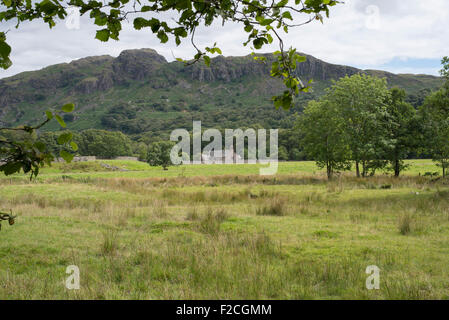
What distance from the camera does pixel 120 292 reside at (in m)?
4.71

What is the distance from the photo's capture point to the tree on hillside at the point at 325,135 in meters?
27.6

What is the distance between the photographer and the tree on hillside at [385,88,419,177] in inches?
1011

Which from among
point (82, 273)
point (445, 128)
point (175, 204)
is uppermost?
point (445, 128)

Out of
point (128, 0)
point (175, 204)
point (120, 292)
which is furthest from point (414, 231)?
point (175, 204)

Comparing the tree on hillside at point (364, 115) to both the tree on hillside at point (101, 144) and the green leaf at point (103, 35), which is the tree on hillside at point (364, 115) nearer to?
the green leaf at point (103, 35)

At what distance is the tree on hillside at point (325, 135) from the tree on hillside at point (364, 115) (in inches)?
24.7

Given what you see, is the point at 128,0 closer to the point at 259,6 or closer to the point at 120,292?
the point at 259,6

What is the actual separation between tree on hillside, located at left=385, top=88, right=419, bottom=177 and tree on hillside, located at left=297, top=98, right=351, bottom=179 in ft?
12.4

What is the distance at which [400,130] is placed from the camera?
26.5 m

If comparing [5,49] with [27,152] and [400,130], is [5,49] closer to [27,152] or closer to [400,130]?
[27,152]

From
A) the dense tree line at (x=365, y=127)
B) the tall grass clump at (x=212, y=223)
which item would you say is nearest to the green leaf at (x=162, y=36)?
the tall grass clump at (x=212, y=223)

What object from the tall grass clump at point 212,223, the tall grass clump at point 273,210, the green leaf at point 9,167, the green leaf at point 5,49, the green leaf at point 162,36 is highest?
the green leaf at point 162,36

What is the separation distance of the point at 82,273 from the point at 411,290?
5619 mm

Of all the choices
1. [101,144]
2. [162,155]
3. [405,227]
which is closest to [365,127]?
[405,227]
